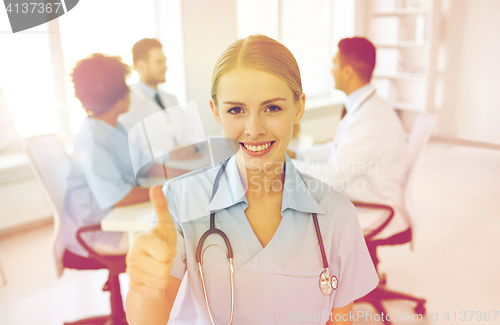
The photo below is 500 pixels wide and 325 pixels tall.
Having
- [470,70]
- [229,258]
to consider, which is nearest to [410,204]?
[229,258]

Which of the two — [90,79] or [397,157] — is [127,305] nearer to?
[90,79]

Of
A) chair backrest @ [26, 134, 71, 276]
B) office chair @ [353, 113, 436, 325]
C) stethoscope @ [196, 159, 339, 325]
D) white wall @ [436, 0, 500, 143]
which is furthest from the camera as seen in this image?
white wall @ [436, 0, 500, 143]

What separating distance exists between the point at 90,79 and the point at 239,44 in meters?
0.26

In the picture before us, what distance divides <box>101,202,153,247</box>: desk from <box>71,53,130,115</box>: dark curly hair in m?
0.15

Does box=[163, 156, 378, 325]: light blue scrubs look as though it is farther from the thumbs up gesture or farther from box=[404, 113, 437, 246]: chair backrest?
box=[404, 113, 437, 246]: chair backrest

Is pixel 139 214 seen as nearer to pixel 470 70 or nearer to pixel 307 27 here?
pixel 307 27

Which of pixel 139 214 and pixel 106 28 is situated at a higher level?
pixel 106 28

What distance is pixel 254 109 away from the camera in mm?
415

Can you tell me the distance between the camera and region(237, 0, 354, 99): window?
51cm

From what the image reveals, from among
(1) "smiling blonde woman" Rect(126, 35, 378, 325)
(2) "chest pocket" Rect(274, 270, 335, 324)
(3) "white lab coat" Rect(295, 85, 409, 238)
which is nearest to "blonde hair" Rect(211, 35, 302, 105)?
(1) "smiling blonde woman" Rect(126, 35, 378, 325)

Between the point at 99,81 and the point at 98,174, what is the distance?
6.4 inches

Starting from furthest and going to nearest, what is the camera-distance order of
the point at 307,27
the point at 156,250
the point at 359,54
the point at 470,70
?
the point at 470,70, the point at 359,54, the point at 307,27, the point at 156,250

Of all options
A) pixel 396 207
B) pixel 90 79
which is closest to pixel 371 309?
pixel 396 207

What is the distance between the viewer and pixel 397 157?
1.10 m
